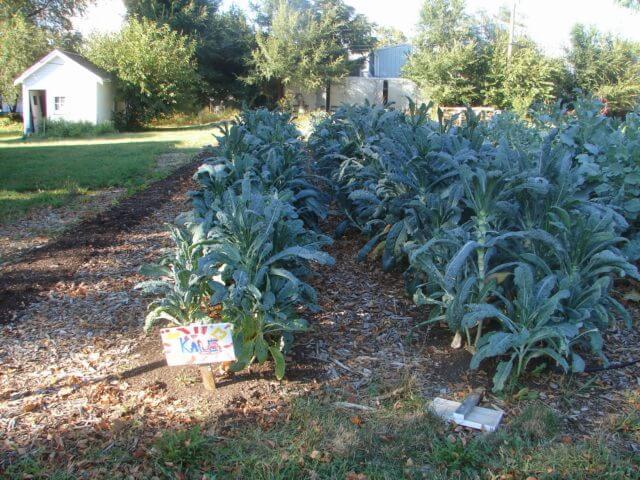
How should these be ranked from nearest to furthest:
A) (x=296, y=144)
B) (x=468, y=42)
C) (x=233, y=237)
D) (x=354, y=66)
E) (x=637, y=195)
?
1. (x=233, y=237)
2. (x=637, y=195)
3. (x=296, y=144)
4. (x=468, y=42)
5. (x=354, y=66)

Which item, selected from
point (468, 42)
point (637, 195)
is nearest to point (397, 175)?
point (637, 195)

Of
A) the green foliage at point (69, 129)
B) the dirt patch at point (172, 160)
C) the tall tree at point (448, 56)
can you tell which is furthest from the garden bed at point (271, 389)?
the tall tree at point (448, 56)

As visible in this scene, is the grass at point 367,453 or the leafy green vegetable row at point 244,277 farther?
the leafy green vegetable row at point 244,277

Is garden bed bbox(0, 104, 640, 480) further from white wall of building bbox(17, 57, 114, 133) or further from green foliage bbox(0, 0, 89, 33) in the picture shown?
green foliage bbox(0, 0, 89, 33)

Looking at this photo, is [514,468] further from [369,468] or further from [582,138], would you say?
[582,138]

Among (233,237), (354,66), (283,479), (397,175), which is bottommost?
(283,479)

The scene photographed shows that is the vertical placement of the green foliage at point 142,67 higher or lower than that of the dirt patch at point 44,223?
higher

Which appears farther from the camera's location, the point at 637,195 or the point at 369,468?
the point at 637,195

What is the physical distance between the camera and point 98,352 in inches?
150

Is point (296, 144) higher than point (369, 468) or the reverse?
higher

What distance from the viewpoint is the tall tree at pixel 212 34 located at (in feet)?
117

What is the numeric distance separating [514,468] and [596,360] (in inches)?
57.4

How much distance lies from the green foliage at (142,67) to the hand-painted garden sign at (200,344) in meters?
27.6

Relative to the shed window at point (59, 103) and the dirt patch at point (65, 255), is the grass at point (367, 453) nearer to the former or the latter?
the dirt patch at point (65, 255)
